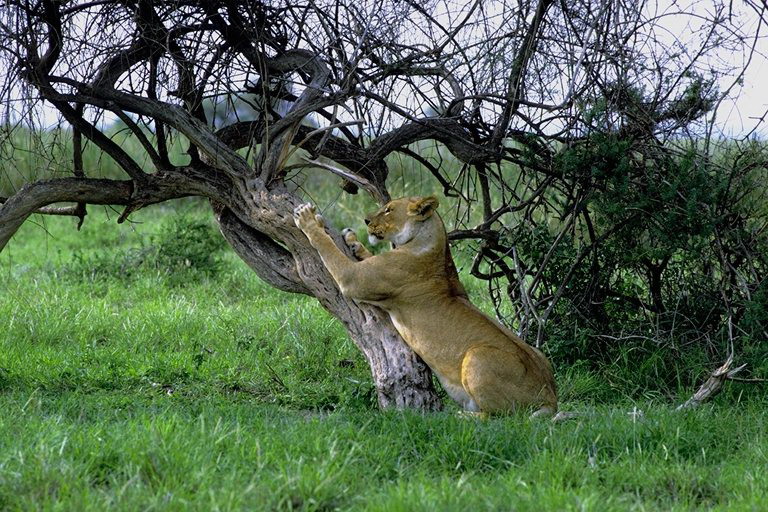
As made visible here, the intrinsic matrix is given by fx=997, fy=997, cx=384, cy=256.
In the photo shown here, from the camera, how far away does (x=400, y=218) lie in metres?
6.72

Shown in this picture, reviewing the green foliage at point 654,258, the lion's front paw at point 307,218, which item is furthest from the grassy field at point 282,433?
the lion's front paw at point 307,218

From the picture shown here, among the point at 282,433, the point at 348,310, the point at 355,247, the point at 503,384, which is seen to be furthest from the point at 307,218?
the point at 282,433

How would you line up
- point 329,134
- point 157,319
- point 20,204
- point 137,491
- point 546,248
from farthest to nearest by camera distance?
point 157,319
point 546,248
point 329,134
point 20,204
point 137,491

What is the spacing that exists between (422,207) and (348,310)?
841 mm

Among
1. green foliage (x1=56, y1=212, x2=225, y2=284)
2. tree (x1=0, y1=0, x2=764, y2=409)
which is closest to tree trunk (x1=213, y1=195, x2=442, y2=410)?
tree (x1=0, y1=0, x2=764, y2=409)

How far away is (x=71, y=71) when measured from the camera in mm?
6512

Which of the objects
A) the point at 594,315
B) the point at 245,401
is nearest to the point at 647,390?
the point at 594,315

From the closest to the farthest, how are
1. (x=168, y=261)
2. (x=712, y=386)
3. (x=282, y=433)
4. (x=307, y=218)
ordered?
(x=282, y=433) < (x=712, y=386) < (x=307, y=218) < (x=168, y=261)

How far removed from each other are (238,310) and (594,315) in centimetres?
346

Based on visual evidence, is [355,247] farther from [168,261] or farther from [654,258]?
[168,261]

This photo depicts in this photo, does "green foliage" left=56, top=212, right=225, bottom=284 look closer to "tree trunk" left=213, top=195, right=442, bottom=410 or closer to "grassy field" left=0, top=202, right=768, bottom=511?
"grassy field" left=0, top=202, right=768, bottom=511

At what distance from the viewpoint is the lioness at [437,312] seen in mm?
5980

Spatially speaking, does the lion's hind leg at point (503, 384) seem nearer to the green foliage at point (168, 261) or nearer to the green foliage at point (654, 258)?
the green foliage at point (654, 258)

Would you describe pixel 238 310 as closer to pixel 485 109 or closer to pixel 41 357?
pixel 41 357
